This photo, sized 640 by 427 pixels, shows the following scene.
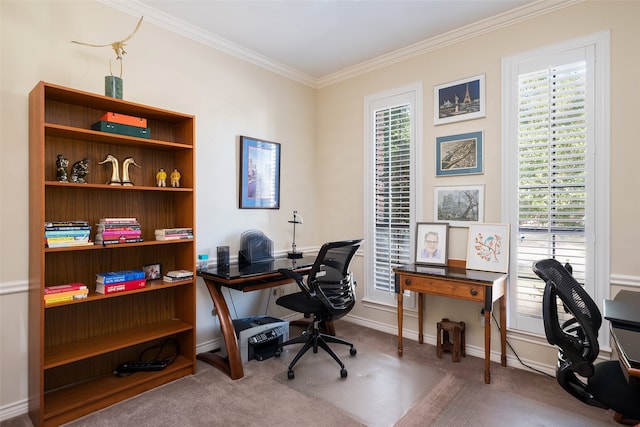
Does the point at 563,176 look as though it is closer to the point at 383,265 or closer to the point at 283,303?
the point at 383,265

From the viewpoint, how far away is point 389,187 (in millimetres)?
3602

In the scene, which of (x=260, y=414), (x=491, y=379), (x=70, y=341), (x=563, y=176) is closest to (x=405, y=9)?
(x=563, y=176)

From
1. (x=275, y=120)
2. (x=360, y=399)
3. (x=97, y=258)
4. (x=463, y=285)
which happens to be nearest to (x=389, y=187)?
(x=463, y=285)

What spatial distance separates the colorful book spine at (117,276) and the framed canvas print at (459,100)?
111 inches

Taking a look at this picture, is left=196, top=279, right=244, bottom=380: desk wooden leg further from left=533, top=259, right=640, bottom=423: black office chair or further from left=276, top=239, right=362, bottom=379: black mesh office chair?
left=533, top=259, right=640, bottom=423: black office chair

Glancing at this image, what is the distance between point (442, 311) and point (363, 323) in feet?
3.10

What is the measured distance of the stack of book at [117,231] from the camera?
231cm

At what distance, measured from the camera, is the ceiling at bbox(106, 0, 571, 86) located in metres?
2.66

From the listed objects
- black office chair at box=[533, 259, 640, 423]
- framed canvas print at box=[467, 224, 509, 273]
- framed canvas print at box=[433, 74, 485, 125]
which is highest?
framed canvas print at box=[433, 74, 485, 125]

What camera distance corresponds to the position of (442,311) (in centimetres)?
323

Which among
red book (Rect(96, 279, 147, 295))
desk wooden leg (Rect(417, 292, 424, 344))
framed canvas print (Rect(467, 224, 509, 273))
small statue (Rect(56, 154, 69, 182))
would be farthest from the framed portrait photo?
small statue (Rect(56, 154, 69, 182))

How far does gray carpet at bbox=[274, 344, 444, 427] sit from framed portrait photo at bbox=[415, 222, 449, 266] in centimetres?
91

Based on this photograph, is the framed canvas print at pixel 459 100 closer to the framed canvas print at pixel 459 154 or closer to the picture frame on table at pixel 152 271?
the framed canvas print at pixel 459 154

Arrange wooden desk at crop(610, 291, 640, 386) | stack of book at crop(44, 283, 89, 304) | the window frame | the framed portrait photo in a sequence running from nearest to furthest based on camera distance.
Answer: wooden desk at crop(610, 291, 640, 386)
stack of book at crop(44, 283, 89, 304)
the framed portrait photo
the window frame
